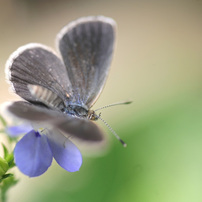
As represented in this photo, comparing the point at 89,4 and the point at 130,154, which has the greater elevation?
the point at 89,4

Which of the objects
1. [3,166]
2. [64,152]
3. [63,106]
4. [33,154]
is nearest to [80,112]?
[63,106]

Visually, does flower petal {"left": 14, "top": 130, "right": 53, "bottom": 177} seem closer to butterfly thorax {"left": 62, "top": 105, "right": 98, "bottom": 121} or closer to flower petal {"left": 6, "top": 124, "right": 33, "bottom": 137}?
flower petal {"left": 6, "top": 124, "right": 33, "bottom": 137}

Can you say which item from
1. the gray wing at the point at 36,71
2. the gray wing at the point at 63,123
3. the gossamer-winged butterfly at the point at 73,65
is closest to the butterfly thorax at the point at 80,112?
the gossamer-winged butterfly at the point at 73,65

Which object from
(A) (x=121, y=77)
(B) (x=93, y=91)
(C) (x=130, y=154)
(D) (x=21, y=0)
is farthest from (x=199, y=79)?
(D) (x=21, y=0)

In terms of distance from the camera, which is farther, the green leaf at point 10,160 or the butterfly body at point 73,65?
the butterfly body at point 73,65

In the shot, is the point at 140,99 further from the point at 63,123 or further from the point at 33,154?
the point at 63,123

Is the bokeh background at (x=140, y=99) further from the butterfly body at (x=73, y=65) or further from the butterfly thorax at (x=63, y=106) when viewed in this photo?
the butterfly body at (x=73, y=65)

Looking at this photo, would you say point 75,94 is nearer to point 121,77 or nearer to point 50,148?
point 50,148
